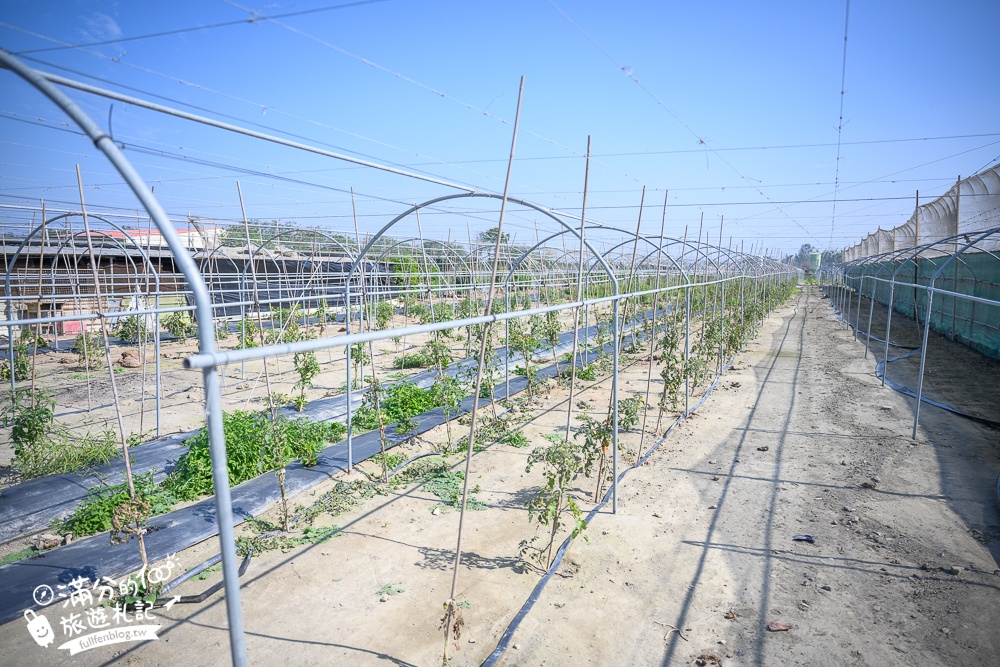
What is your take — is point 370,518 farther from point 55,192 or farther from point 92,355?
point 55,192

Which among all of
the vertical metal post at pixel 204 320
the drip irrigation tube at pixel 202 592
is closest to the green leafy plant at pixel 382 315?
the drip irrigation tube at pixel 202 592

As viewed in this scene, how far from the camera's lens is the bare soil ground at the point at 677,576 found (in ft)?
10.6

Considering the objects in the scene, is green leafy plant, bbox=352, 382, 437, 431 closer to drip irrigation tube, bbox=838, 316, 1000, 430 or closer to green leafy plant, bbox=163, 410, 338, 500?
green leafy plant, bbox=163, 410, 338, 500

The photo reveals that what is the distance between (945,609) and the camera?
3.58 meters

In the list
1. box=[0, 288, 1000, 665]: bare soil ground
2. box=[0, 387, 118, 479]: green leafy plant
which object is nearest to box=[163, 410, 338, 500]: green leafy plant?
box=[0, 288, 1000, 665]: bare soil ground

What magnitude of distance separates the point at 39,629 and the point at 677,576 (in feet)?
14.0

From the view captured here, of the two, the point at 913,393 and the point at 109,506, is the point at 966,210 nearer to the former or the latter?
the point at 913,393

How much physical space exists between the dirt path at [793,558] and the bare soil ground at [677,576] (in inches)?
0.6

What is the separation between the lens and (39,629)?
3.27 metres

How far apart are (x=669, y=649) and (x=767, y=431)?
499cm

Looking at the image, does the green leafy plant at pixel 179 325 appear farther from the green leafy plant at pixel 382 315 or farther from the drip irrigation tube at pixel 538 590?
the drip irrigation tube at pixel 538 590

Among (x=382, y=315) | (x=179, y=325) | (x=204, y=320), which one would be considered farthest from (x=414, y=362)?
(x=204, y=320)

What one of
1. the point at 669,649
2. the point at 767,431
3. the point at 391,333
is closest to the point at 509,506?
the point at 669,649

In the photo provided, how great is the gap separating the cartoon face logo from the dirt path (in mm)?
2800
